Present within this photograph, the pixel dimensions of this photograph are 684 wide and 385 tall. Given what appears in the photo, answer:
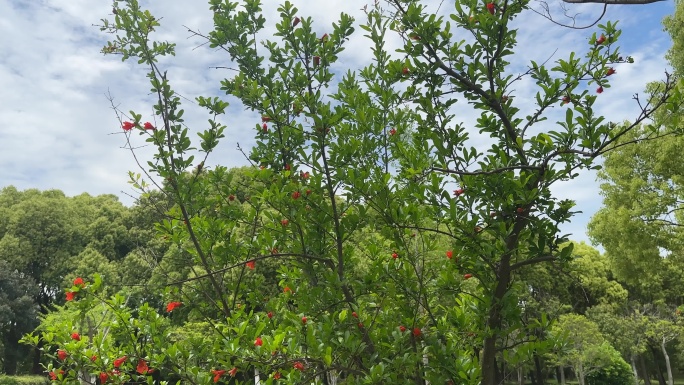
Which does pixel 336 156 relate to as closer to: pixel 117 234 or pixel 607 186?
pixel 607 186

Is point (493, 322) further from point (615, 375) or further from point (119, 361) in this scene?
point (615, 375)

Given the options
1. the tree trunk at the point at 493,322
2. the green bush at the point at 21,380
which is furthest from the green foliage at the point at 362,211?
the green bush at the point at 21,380

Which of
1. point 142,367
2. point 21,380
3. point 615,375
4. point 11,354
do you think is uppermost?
point 615,375

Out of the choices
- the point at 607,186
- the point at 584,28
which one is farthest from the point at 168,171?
the point at 607,186

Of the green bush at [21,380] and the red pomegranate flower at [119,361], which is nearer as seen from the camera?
the red pomegranate flower at [119,361]

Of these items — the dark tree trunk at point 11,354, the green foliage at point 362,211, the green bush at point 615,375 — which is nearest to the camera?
the green foliage at point 362,211

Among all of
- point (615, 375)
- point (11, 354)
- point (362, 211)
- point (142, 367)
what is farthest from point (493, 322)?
point (11, 354)

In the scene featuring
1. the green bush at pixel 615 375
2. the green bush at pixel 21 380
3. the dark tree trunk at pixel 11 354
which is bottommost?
the green bush at pixel 21 380

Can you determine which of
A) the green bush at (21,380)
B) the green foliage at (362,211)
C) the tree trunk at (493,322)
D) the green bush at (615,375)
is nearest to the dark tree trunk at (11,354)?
the green bush at (21,380)

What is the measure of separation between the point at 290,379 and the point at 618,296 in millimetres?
28231

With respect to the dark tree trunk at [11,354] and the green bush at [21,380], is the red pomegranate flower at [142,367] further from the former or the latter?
the dark tree trunk at [11,354]

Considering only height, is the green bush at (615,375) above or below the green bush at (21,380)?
above

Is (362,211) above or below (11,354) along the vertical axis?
above

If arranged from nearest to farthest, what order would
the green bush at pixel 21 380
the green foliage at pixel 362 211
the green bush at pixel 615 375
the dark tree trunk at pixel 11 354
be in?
1. the green foliage at pixel 362 211
2. the green bush at pixel 21 380
3. the dark tree trunk at pixel 11 354
4. the green bush at pixel 615 375
